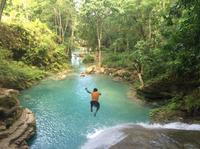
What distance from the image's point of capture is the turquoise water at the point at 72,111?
60.0 feet

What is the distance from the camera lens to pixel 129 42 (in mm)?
47531

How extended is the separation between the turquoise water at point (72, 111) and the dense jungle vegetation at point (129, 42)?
6.98ft

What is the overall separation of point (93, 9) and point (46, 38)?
8.68 metres

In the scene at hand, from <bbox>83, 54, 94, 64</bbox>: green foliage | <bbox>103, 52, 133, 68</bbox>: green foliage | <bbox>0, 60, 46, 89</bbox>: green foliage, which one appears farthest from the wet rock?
<bbox>83, 54, 94, 64</bbox>: green foliage

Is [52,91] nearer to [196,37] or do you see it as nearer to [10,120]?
[10,120]

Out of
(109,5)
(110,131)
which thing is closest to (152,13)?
(109,5)

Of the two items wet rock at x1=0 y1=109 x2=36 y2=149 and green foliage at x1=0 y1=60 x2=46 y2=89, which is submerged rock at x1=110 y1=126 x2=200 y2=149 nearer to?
wet rock at x1=0 y1=109 x2=36 y2=149

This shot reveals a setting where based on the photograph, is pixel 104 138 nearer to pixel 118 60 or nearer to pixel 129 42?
pixel 118 60

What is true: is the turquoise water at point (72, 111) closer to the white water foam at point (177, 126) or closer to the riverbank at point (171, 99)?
the riverbank at point (171, 99)

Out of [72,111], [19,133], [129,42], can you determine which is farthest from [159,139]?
[129,42]

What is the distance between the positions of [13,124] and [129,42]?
32156mm

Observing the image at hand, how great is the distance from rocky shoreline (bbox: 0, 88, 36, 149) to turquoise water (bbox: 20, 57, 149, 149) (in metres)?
0.71

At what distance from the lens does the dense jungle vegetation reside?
1841cm

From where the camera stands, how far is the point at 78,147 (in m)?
16.8
